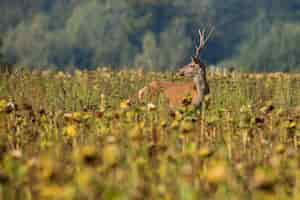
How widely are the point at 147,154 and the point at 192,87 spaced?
8784 millimetres

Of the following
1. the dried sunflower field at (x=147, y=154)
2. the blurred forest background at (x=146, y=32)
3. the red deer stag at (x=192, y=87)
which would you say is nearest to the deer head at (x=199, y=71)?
the red deer stag at (x=192, y=87)

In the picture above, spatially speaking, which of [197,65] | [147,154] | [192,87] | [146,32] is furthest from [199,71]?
[146,32]

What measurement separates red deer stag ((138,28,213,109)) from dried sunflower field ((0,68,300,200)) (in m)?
1.92

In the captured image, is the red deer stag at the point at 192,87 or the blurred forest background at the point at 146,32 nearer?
the red deer stag at the point at 192,87

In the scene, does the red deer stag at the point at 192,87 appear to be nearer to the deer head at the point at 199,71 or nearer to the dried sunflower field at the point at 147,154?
the deer head at the point at 199,71

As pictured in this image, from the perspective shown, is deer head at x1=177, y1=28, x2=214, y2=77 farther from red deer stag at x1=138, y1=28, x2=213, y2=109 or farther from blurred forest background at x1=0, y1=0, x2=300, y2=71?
blurred forest background at x1=0, y1=0, x2=300, y2=71

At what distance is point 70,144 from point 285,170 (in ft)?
8.92

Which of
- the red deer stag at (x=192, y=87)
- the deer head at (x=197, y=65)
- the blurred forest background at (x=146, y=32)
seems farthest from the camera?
the blurred forest background at (x=146, y=32)

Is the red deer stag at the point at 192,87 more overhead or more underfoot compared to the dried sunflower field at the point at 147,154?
more overhead

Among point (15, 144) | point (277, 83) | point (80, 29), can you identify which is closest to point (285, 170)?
point (15, 144)

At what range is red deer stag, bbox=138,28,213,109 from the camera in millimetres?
12633

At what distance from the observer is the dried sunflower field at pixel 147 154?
3980 mm

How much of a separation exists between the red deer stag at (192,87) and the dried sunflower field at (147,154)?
1.92 meters

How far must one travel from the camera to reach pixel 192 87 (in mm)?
14031
